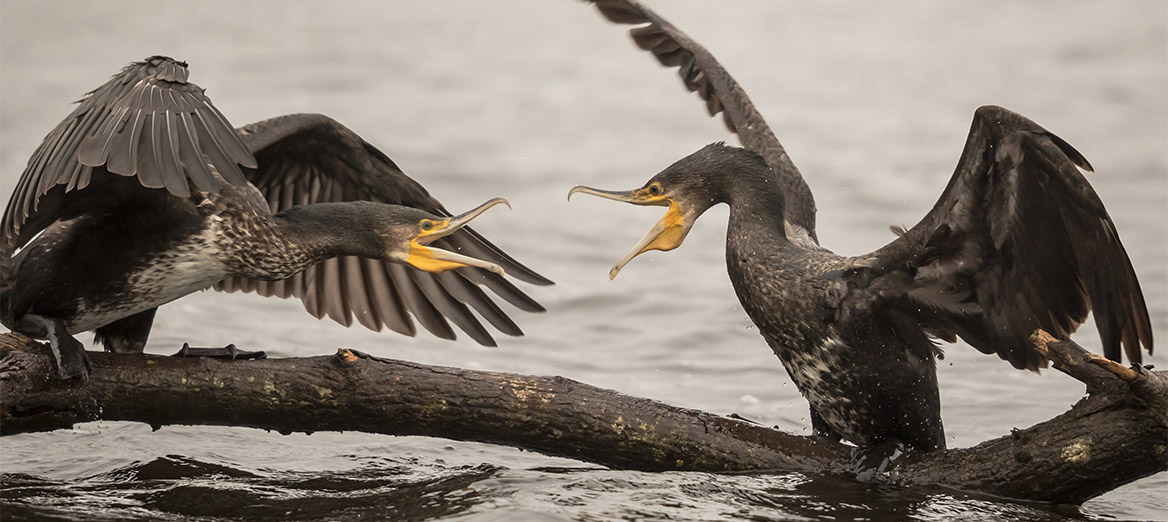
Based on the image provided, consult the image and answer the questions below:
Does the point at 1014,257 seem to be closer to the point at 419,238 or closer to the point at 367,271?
the point at 419,238

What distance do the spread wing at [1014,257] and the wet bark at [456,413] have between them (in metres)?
0.47

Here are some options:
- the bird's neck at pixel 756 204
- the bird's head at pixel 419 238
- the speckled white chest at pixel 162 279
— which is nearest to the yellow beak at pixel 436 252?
the bird's head at pixel 419 238

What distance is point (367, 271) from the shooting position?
6848 millimetres

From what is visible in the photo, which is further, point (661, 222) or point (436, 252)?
point (661, 222)

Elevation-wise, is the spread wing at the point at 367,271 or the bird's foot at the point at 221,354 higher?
the spread wing at the point at 367,271

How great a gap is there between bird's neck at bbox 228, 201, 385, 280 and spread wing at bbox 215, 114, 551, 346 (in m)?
0.87

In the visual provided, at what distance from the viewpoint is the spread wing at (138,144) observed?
4.72 metres

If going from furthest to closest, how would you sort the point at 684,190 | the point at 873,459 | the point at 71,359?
the point at 684,190
the point at 873,459
the point at 71,359

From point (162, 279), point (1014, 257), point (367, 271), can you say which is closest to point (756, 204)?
point (1014, 257)

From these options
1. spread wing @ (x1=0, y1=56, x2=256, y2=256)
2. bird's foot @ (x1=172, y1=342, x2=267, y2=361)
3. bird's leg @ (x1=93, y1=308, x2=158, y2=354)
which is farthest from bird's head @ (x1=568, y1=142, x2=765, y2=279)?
bird's leg @ (x1=93, y1=308, x2=158, y2=354)

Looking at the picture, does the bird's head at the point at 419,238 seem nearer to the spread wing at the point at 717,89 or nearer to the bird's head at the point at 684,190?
the bird's head at the point at 684,190

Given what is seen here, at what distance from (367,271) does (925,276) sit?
2.84 m

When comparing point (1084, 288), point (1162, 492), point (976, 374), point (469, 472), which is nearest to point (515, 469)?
point (469, 472)

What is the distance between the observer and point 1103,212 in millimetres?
4863
